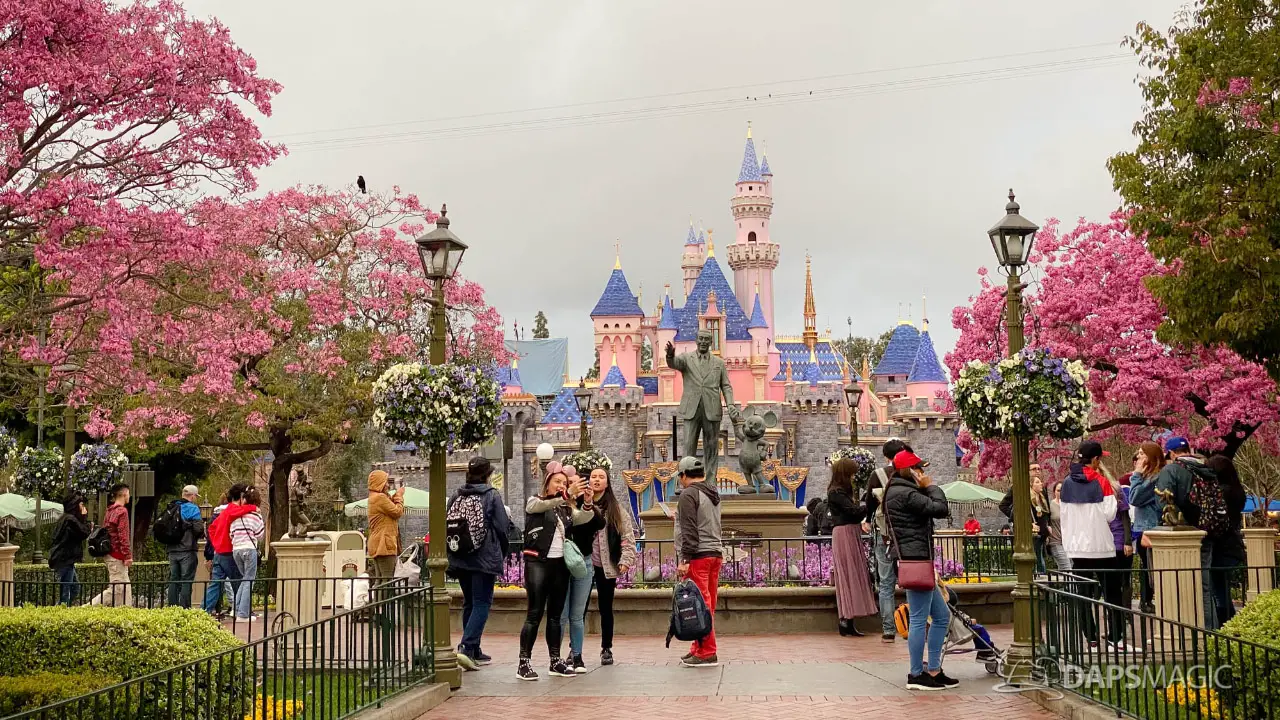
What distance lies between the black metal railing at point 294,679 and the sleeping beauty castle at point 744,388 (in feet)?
143

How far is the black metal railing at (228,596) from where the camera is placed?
36.2 ft

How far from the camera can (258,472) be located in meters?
53.3

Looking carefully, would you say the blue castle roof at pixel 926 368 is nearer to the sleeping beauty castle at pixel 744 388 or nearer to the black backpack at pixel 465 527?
the sleeping beauty castle at pixel 744 388

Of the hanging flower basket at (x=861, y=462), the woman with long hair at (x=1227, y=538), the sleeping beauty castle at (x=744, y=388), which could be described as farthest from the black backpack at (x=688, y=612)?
the sleeping beauty castle at (x=744, y=388)

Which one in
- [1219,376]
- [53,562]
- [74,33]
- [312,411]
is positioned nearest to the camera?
[74,33]

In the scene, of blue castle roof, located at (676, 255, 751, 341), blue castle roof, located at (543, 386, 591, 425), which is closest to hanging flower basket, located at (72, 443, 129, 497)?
blue castle roof, located at (543, 386, 591, 425)

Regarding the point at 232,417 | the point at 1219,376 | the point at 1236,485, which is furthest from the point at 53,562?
the point at 1219,376

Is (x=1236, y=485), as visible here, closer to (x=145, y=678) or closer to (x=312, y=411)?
(x=145, y=678)

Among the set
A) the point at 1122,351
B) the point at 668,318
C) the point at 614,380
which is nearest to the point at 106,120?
the point at 1122,351

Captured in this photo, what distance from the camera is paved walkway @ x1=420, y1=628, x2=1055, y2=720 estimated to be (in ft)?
29.8

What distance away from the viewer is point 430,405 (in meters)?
10.8

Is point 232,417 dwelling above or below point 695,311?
below

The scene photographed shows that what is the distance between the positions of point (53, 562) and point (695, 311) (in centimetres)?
5309

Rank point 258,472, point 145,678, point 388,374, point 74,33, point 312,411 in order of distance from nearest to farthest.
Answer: point 145,678 → point 74,33 → point 388,374 → point 312,411 → point 258,472
